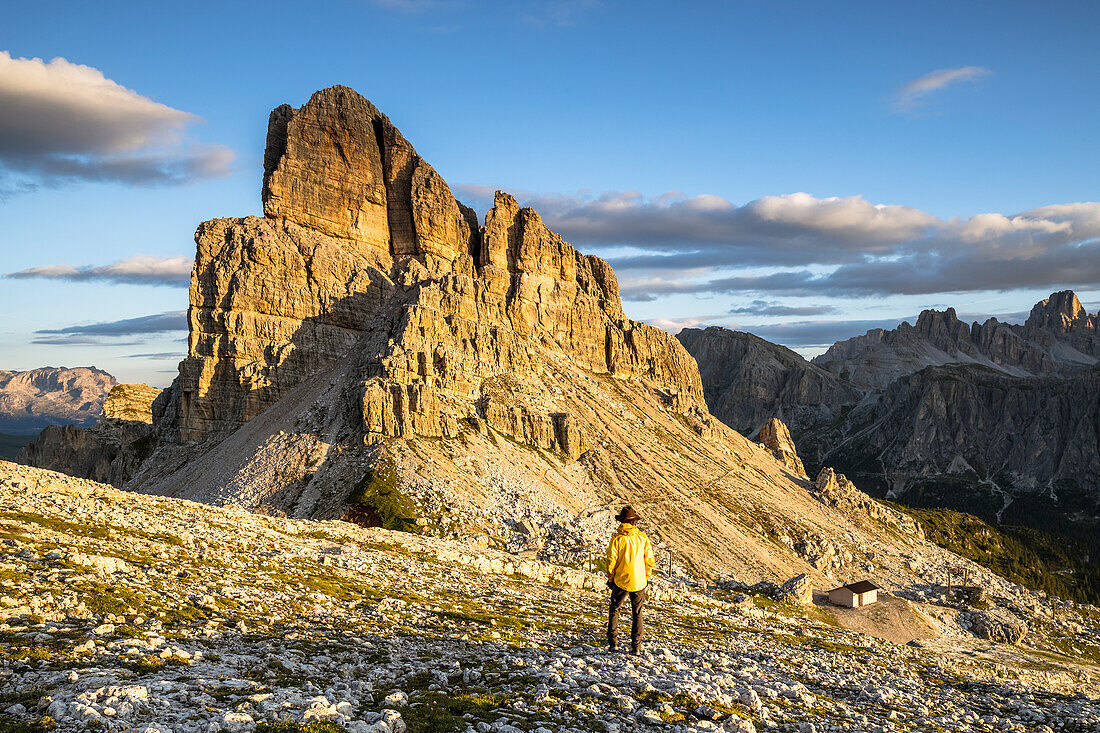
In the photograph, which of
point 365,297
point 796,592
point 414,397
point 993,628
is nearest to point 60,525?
point 414,397

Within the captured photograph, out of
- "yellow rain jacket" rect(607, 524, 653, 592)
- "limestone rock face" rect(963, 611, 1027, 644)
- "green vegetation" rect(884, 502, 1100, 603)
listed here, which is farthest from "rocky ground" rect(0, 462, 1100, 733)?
"green vegetation" rect(884, 502, 1100, 603)

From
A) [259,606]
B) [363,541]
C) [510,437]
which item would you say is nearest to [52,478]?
[363,541]

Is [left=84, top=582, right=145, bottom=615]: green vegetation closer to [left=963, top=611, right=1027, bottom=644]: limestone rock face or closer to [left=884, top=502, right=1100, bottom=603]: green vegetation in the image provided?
[left=963, top=611, right=1027, bottom=644]: limestone rock face

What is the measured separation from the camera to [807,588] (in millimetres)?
78938

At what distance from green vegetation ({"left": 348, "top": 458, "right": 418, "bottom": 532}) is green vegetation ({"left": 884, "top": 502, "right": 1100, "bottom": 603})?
124508mm

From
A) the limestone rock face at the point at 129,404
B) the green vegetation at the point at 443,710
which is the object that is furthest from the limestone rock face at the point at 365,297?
the green vegetation at the point at 443,710

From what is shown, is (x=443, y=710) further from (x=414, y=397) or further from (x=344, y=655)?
(x=414, y=397)

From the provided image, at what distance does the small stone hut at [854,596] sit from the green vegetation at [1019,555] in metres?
73.5

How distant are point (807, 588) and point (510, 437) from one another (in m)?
45.8

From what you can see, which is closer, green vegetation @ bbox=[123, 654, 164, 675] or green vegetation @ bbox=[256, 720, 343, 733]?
green vegetation @ bbox=[256, 720, 343, 733]

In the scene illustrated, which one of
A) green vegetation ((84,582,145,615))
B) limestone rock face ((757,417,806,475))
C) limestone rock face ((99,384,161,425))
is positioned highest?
limestone rock face ((99,384,161,425))

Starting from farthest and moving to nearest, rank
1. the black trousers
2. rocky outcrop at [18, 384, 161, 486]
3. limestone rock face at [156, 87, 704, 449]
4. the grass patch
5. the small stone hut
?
rocky outcrop at [18, 384, 161, 486] < limestone rock face at [156, 87, 704, 449] < the small stone hut < the grass patch < the black trousers

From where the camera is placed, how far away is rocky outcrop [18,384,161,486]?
113 meters

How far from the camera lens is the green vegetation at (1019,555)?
5906 inches
